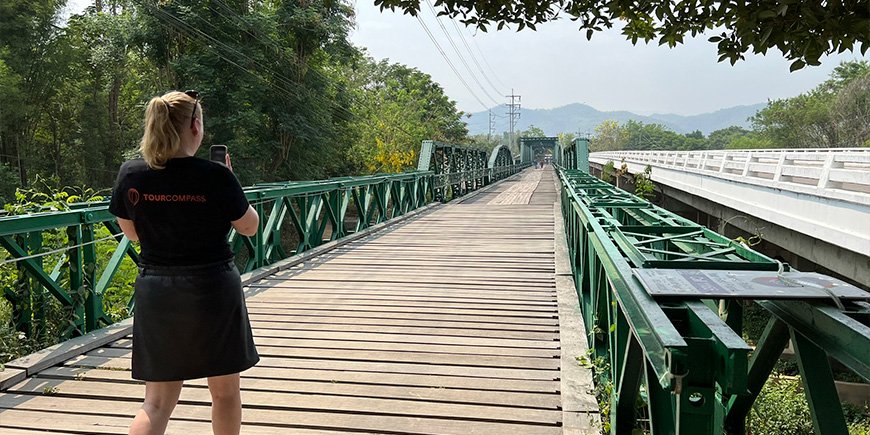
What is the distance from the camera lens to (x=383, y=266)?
7.21 meters

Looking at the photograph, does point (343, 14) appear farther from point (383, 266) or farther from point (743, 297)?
point (743, 297)

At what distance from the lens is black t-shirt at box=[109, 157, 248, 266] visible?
204 cm

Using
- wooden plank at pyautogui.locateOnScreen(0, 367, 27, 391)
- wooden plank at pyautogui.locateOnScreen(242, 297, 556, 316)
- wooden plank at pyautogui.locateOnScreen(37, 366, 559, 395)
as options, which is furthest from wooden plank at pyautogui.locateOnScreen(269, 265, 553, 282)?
wooden plank at pyautogui.locateOnScreen(0, 367, 27, 391)

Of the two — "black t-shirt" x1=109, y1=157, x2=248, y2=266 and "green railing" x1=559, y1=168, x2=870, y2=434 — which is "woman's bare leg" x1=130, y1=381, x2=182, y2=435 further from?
"green railing" x1=559, y1=168, x2=870, y2=434

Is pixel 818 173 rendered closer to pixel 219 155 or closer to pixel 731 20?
pixel 731 20

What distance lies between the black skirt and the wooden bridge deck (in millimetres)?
921

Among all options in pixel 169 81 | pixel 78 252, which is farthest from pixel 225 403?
pixel 169 81

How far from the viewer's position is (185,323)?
81.9 inches

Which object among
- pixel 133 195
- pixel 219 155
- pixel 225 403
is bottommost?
pixel 225 403

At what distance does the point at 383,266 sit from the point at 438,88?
49.9m

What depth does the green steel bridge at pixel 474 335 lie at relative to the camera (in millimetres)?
1606

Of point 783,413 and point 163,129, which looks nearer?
point 163,129

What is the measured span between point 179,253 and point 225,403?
1.95ft

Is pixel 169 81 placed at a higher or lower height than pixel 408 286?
higher
